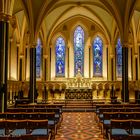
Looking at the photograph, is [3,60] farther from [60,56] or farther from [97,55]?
[97,55]

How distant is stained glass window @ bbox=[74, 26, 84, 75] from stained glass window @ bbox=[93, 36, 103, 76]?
137 centimetres

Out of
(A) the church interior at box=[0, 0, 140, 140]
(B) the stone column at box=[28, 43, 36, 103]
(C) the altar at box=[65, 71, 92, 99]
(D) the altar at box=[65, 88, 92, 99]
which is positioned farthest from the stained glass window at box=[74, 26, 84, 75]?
(B) the stone column at box=[28, 43, 36, 103]

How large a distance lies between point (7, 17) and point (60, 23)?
16381 mm

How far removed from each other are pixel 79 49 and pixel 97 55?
7.07 ft

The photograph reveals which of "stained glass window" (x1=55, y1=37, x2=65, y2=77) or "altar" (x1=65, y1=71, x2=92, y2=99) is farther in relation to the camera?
"stained glass window" (x1=55, y1=37, x2=65, y2=77)

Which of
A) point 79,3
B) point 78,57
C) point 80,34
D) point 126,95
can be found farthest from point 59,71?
point 126,95

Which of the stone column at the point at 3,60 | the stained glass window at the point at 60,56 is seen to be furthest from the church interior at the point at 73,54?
the stone column at the point at 3,60

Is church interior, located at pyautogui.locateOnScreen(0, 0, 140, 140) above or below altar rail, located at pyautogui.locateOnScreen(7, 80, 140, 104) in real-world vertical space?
above

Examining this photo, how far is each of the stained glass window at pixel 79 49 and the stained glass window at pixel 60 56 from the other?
1.37 metres

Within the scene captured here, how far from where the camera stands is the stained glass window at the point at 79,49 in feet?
99.2

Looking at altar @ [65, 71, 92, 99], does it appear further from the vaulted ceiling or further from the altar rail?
the vaulted ceiling

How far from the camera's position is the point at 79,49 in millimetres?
30562

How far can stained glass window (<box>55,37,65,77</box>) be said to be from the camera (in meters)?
30.3

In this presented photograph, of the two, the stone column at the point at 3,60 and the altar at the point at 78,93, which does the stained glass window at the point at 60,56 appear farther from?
the stone column at the point at 3,60
